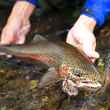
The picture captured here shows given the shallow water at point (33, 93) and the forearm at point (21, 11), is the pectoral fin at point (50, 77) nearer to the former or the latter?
the shallow water at point (33, 93)

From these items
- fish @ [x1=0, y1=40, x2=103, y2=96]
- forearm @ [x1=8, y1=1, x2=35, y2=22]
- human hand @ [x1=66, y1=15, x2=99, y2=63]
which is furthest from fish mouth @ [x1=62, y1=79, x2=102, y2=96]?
forearm @ [x1=8, y1=1, x2=35, y2=22]

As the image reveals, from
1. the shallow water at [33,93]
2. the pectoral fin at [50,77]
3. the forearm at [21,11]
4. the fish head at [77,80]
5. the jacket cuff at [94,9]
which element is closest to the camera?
the fish head at [77,80]

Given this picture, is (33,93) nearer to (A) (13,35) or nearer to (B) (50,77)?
(B) (50,77)

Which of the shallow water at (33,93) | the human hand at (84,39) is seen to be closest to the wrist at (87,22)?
the human hand at (84,39)

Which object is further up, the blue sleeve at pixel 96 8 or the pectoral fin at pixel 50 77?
the blue sleeve at pixel 96 8

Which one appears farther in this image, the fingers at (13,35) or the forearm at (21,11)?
the forearm at (21,11)

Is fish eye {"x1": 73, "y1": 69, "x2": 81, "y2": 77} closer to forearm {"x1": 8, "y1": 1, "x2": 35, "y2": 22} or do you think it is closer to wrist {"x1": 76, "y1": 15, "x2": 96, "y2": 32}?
wrist {"x1": 76, "y1": 15, "x2": 96, "y2": 32}
